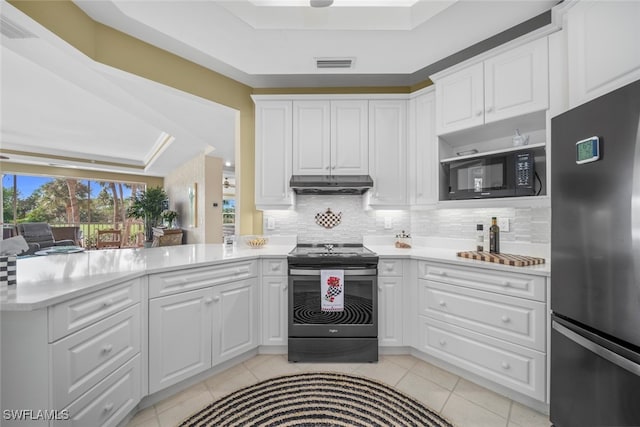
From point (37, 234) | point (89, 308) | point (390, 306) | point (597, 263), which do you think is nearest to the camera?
point (597, 263)

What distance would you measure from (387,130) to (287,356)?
7.72ft

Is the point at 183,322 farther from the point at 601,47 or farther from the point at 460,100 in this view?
the point at 601,47

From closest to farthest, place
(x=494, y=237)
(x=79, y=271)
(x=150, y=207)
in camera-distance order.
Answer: (x=79, y=271) → (x=494, y=237) → (x=150, y=207)

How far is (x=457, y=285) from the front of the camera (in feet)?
6.61

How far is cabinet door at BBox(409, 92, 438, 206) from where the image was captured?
2.53 m

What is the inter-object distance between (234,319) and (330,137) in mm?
1908

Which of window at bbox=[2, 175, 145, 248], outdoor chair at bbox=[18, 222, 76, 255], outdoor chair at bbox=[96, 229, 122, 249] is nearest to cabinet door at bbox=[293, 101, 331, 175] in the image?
outdoor chair at bbox=[18, 222, 76, 255]

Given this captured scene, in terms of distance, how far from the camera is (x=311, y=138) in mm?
2723

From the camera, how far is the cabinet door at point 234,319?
79.6 inches

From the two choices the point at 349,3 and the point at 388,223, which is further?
the point at 388,223

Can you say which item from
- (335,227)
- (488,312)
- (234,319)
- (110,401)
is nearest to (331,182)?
(335,227)

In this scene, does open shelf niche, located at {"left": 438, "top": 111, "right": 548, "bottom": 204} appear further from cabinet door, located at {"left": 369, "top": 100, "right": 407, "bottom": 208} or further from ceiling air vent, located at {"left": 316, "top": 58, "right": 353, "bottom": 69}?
ceiling air vent, located at {"left": 316, "top": 58, "right": 353, "bottom": 69}

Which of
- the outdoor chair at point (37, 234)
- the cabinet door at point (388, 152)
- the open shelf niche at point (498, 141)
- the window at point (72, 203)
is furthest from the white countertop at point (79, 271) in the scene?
the window at point (72, 203)

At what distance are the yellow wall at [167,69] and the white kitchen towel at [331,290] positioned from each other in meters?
1.09
